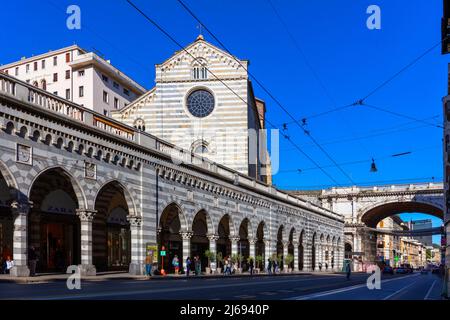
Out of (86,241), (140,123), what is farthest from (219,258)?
(140,123)

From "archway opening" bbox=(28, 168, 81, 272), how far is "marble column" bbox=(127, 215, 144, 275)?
337 cm

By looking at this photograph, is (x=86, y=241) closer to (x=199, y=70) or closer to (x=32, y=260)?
(x=32, y=260)

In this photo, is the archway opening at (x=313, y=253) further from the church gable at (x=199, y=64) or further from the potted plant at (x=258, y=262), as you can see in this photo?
the church gable at (x=199, y=64)

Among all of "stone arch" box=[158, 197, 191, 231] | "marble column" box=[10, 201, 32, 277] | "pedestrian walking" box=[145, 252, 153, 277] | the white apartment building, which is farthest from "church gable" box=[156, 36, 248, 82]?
"marble column" box=[10, 201, 32, 277]

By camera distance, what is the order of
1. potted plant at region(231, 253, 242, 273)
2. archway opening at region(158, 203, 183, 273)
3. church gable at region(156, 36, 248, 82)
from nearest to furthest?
1. archway opening at region(158, 203, 183, 273)
2. potted plant at region(231, 253, 242, 273)
3. church gable at region(156, 36, 248, 82)

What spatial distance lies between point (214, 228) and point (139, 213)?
1116 centimetres

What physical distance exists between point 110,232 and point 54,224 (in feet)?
16.3

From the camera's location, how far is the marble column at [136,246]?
32375mm

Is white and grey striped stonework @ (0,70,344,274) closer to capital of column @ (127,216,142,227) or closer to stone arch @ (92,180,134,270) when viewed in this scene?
capital of column @ (127,216,142,227)

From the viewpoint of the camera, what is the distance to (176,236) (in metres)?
43.2

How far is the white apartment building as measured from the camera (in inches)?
2699

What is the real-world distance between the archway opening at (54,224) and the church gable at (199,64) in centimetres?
2808

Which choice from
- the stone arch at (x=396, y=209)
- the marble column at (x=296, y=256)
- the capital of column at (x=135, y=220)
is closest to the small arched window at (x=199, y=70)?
the marble column at (x=296, y=256)
